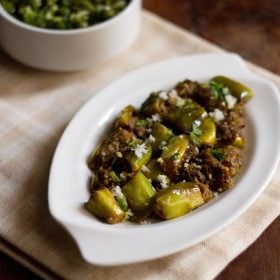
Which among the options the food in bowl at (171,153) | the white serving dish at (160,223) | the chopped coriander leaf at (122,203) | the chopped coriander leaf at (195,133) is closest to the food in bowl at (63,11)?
the white serving dish at (160,223)

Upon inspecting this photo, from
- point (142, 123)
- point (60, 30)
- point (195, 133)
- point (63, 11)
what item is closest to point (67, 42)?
point (60, 30)

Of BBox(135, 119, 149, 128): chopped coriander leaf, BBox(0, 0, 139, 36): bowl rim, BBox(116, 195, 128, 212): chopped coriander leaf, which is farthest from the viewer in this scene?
BBox(0, 0, 139, 36): bowl rim

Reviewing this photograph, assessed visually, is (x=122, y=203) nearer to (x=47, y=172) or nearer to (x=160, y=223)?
(x=160, y=223)

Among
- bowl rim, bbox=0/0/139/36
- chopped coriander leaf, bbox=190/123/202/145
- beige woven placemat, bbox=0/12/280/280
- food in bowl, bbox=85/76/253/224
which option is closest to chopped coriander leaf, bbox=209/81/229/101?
food in bowl, bbox=85/76/253/224

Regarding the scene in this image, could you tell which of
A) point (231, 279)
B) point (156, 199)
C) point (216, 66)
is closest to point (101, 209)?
point (156, 199)

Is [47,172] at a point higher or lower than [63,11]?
lower

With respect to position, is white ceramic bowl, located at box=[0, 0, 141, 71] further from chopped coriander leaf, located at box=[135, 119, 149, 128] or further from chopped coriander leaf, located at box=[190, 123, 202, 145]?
chopped coriander leaf, located at box=[190, 123, 202, 145]

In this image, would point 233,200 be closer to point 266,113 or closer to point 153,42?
point 266,113
